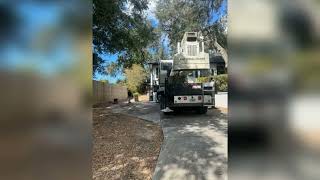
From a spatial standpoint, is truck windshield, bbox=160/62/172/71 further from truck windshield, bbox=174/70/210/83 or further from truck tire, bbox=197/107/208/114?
truck tire, bbox=197/107/208/114

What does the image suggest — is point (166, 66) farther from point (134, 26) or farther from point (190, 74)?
point (134, 26)

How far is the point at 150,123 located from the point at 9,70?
10498 mm

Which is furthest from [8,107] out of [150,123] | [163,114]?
[163,114]

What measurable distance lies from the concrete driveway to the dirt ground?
0.23 metres

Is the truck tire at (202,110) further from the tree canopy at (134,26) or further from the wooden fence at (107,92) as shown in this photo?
the wooden fence at (107,92)

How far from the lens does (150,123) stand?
11.6 m

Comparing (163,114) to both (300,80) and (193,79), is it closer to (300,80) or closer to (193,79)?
(193,79)

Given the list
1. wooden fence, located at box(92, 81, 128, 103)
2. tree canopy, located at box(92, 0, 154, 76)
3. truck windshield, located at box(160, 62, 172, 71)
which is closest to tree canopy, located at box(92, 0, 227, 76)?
tree canopy, located at box(92, 0, 154, 76)

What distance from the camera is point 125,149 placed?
7.40m

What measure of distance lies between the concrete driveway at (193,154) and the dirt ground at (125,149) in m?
0.23

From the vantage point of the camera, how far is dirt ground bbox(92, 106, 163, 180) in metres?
5.58

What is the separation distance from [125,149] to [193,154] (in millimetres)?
1622

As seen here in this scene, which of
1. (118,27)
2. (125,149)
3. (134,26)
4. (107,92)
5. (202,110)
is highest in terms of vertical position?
(134,26)

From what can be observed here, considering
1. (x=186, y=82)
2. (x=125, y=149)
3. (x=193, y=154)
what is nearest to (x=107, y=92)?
(x=186, y=82)
